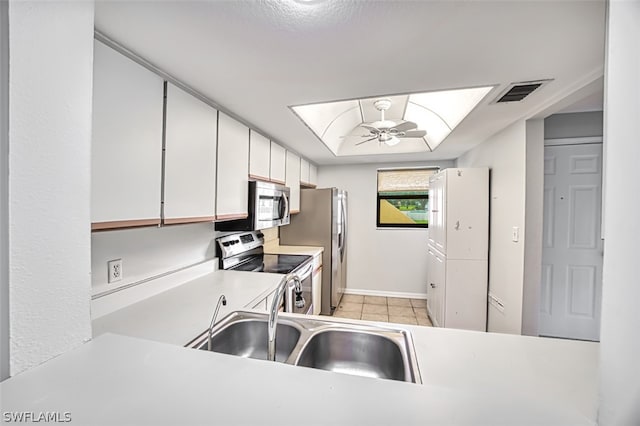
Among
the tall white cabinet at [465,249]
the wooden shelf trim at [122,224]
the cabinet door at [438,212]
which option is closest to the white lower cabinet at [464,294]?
the tall white cabinet at [465,249]

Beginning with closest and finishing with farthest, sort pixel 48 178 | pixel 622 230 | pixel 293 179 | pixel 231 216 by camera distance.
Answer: pixel 622 230 < pixel 48 178 < pixel 231 216 < pixel 293 179

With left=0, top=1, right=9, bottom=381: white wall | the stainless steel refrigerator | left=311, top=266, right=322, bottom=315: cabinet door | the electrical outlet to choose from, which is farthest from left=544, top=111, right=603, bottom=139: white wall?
the electrical outlet

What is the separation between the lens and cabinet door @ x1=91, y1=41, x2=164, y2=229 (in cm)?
101

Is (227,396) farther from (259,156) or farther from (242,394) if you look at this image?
(259,156)

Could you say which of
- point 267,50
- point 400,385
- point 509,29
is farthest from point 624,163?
point 267,50

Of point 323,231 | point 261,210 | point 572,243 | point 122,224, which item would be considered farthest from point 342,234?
point 122,224

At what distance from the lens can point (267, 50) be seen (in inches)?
46.8

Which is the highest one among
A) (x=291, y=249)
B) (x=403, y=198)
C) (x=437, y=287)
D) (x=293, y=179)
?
(x=293, y=179)

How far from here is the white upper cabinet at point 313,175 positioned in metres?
3.95

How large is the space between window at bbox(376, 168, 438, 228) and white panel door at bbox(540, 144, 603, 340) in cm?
166

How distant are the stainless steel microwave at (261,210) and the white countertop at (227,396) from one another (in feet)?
5.10

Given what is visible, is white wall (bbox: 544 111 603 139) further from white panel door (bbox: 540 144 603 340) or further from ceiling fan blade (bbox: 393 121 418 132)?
ceiling fan blade (bbox: 393 121 418 132)

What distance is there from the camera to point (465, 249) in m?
2.69

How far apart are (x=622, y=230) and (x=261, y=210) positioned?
2083 mm
